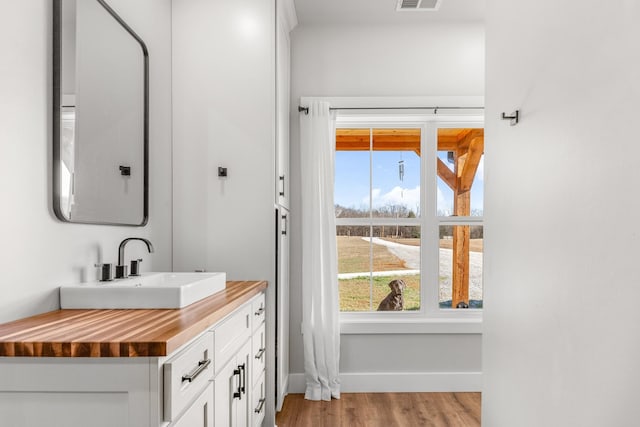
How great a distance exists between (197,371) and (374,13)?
8.91 ft

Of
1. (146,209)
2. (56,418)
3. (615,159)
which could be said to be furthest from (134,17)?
(615,159)

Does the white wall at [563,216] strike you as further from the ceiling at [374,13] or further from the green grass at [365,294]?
the green grass at [365,294]

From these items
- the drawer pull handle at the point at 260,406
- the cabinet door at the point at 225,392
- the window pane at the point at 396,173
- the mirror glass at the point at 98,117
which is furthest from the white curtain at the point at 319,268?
the cabinet door at the point at 225,392

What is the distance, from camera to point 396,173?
3475 millimetres

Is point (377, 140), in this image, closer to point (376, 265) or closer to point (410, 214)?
point (410, 214)

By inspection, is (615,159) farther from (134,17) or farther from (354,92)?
(354,92)

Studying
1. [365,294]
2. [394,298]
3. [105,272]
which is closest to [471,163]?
→ [394,298]

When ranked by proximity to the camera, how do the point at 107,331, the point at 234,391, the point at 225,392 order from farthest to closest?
the point at 234,391 < the point at 225,392 < the point at 107,331

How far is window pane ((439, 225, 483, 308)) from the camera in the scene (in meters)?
3.45

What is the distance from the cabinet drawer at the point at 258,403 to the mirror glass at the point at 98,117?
1.03m

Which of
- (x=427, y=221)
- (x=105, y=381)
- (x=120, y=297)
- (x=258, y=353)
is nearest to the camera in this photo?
(x=105, y=381)

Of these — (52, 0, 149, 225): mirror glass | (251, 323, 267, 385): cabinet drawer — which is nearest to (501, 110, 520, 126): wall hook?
(251, 323, 267, 385): cabinet drawer

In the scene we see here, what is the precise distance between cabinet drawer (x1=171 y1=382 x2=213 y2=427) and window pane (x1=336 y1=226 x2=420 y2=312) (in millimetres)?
1994

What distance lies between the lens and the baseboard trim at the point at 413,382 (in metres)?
3.29
